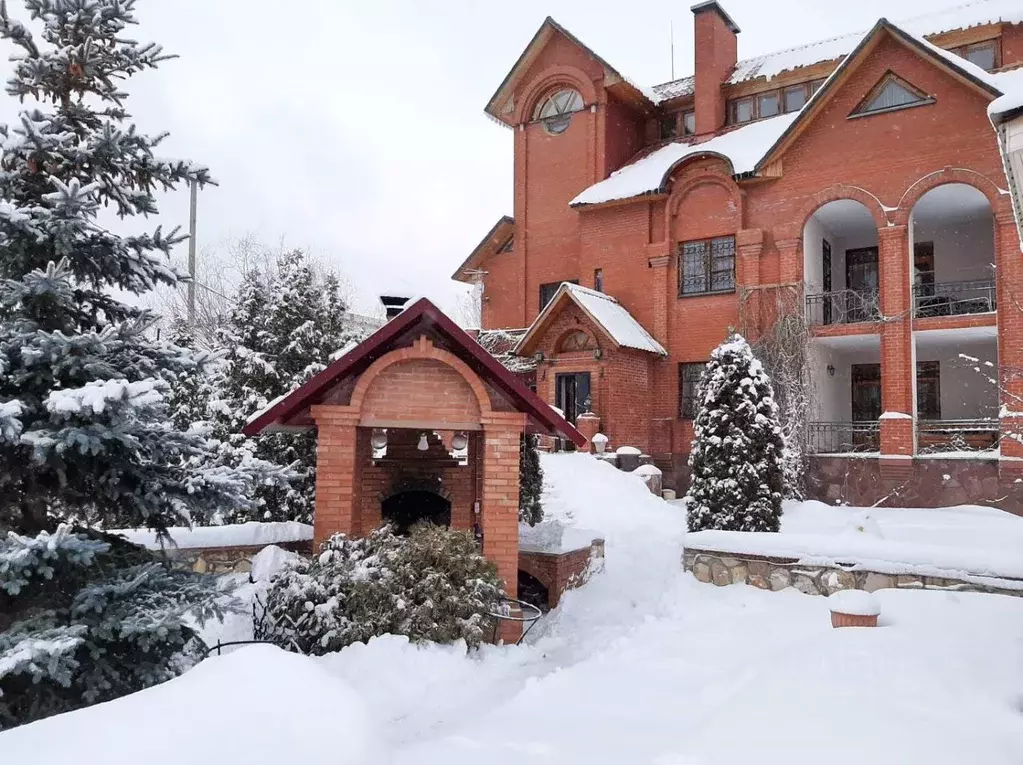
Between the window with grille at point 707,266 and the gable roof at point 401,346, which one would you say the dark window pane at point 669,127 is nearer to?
the window with grille at point 707,266

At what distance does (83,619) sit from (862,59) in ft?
63.0

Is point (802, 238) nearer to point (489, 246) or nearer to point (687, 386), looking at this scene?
point (687, 386)

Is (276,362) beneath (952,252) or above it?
beneath

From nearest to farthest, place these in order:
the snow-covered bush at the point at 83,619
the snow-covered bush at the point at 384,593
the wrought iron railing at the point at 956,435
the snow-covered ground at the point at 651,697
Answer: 1. the snow-covered ground at the point at 651,697
2. the snow-covered bush at the point at 83,619
3. the snow-covered bush at the point at 384,593
4. the wrought iron railing at the point at 956,435

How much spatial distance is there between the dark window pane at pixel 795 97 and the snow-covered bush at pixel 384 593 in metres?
18.8

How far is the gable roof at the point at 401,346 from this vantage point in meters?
7.55

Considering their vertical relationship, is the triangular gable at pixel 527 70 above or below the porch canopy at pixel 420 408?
above

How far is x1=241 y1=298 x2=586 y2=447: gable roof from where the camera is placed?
24.8 ft

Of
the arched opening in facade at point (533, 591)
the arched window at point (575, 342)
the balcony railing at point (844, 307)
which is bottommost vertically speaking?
the arched opening in facade at point (533, 591)

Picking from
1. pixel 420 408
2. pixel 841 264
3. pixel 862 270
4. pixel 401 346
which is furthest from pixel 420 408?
pixel 862 270

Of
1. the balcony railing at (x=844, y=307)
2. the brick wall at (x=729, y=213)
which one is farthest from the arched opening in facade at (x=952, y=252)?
the balcony railing at (x=844, y=307)

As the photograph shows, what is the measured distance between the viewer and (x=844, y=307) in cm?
1891

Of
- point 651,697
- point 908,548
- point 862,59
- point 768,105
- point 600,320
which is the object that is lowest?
point 651,697

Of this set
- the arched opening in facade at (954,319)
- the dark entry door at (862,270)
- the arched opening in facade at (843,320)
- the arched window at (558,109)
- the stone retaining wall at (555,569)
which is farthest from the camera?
the arched window at (558,109)
